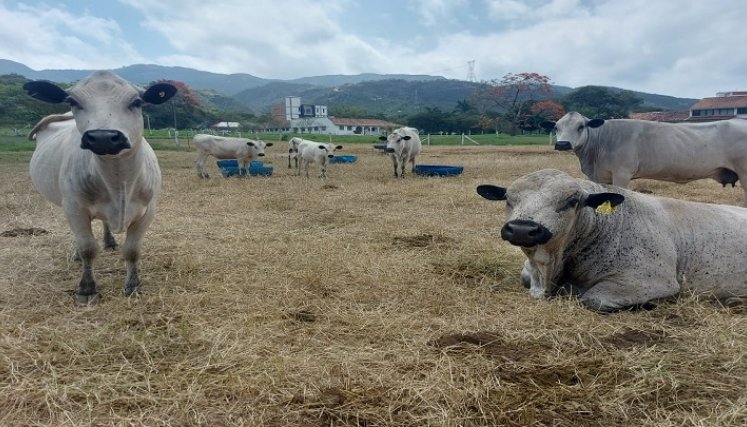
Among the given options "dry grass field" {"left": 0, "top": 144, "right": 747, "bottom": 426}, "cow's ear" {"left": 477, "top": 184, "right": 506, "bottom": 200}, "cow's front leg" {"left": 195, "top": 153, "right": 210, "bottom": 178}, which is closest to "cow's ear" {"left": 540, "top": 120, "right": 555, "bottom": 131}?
"dry grass field" {"left": 0, "top": 144, "right": 747, "bottom": 426}

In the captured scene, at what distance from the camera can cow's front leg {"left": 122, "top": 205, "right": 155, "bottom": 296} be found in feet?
14.3

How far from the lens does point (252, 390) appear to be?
260 centimetres

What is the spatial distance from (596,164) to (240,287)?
274 inches

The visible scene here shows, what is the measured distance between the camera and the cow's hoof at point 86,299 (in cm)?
396

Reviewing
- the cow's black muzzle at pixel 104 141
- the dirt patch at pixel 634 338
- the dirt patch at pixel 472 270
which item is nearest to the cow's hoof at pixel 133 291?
the cow's black muzzle at pixel 104 141

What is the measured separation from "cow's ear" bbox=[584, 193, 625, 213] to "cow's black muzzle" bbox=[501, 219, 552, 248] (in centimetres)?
68

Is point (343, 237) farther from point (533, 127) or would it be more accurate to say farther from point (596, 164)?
point (533, 127)

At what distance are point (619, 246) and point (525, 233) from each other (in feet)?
4.11

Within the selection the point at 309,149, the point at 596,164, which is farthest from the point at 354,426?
the point at 309,149

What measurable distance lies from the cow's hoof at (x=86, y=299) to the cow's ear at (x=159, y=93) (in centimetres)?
182

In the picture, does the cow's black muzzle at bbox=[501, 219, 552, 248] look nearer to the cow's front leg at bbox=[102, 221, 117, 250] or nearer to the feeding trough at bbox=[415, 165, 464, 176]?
the cow's front leg at bbox=[102, 221, 117, 250]

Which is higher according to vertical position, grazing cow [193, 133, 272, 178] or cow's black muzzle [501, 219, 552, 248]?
grazing cow [193, 133, 272, 178]

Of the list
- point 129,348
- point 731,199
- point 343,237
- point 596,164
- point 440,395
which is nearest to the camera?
point 440,395

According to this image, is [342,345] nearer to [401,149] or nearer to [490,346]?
[490,346]
